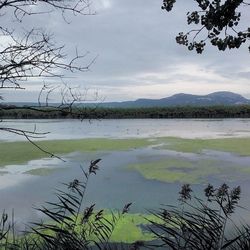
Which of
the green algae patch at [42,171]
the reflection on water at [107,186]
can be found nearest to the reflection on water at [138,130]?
the reflection on water at [107,186]

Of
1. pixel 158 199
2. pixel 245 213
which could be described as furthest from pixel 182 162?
pixel 245 213

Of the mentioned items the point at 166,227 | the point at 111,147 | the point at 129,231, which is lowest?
the point at 129,231

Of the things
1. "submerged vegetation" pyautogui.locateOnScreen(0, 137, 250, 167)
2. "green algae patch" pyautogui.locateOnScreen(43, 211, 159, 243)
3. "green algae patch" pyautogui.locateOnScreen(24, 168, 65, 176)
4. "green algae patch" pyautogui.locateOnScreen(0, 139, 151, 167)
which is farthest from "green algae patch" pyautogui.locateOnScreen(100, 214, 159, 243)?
"submerged vegetation" pyautogui.locateOnScreen(0, 137, 250, 167)

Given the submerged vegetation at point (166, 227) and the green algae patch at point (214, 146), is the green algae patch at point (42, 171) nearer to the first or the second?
the green algae patch at point (214, 146)

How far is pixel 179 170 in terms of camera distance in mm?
10188

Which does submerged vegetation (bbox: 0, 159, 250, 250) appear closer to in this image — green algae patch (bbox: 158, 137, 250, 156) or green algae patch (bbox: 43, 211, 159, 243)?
green algae patch (bbox: 43, 211, 159, 243)

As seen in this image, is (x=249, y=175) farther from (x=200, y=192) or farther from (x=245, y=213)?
(x=245, y=213)

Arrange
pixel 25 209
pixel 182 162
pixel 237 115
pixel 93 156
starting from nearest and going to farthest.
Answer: pixel 25 209, pixel 182 162, pixel 93 156, pixel 237 115

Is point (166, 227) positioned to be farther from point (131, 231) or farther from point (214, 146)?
point (214, 146)

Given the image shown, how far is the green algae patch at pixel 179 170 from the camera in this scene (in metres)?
9.13

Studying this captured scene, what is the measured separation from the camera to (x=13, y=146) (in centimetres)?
1602

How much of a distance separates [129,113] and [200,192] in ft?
135

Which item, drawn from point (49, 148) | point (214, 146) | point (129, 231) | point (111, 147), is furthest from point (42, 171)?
point (214, 146)

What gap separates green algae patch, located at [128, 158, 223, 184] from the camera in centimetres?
913
